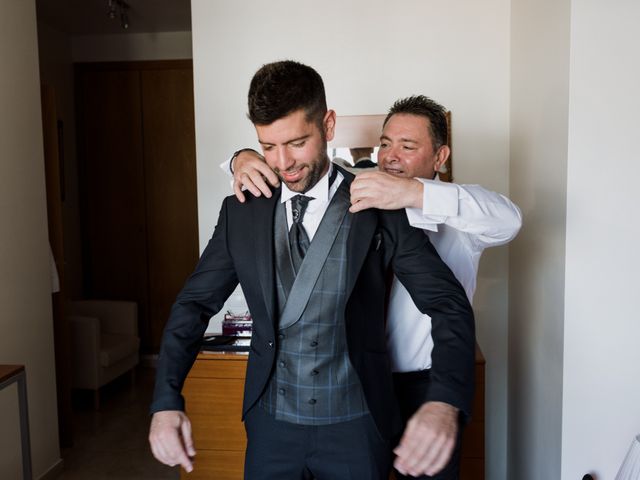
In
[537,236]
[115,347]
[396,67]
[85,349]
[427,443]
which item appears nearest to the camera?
[427,443]

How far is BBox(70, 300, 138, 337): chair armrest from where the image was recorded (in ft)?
16.6

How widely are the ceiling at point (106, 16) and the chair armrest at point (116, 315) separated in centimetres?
233

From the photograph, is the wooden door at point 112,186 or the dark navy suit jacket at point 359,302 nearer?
the dark navy suit jacket at point 359,302

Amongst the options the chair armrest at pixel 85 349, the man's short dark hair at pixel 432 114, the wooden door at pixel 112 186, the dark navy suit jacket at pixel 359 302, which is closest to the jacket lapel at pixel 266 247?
the dark navy suit jacket at pixel 359 302

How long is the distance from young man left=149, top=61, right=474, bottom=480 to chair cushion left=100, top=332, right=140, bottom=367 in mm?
3363

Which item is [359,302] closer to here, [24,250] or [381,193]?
[381,193]

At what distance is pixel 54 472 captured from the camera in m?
3.43

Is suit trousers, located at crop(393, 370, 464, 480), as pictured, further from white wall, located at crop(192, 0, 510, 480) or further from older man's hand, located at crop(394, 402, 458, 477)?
white wall, located at crop(192, 0, 510, 480)

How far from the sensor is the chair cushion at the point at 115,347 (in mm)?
4508

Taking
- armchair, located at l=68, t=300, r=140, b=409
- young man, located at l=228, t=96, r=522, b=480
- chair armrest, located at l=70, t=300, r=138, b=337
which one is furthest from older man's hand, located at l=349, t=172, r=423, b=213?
chair armrest, located at l=70, t=300, r=138, b=337

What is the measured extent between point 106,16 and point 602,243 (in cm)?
439

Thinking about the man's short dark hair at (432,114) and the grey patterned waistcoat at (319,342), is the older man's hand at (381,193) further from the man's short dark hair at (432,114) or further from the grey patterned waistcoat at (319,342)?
the man's short dark hair at (432,114)

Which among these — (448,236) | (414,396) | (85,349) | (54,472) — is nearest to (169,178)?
(85,349)

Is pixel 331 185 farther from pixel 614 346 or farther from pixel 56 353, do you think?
pixel 56 353
